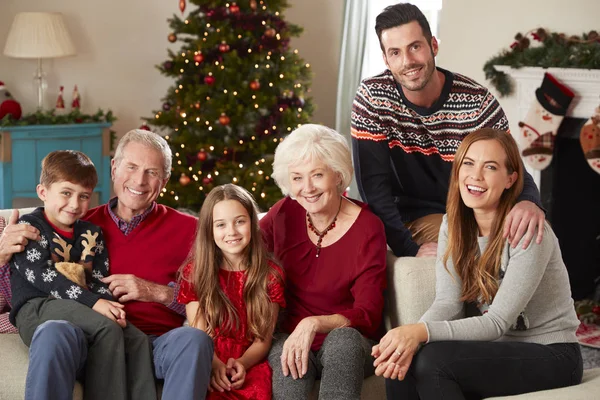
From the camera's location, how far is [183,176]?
221 inches

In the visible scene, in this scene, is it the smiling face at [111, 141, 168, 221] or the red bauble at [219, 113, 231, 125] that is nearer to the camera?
the smiling face at [111, 141, 168, 221]

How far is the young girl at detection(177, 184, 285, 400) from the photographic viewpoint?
8.91ft

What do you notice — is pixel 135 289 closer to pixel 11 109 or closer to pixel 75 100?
pixel 11 109

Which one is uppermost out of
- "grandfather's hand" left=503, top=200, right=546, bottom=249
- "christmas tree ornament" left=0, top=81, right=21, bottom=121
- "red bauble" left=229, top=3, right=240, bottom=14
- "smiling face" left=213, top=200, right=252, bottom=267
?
"red bauble" left=229, top=3, right=240, bottom=14

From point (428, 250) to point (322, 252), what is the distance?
0.39 meters

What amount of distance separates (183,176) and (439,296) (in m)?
3.20

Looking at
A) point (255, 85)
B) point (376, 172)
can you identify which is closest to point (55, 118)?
point (255, 85)

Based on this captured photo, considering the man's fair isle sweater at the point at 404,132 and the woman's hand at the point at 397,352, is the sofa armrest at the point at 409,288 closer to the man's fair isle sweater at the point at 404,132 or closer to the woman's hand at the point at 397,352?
the man's fair isle sweater at the point at 404,132

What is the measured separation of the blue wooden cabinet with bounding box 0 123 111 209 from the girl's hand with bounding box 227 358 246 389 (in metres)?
3.72

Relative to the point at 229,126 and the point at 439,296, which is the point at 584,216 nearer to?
the point at 229,126

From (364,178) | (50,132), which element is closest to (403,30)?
(364,178)

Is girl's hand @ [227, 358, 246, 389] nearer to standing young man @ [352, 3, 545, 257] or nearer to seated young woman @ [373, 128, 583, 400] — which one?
seated young woman @ [373, 128, 583, 400]

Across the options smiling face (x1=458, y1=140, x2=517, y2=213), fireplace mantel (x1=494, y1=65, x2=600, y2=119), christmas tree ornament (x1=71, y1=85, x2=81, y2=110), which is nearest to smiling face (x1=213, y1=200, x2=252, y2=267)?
smiling face (x1=458, y1=140, x2=517, y2=213)

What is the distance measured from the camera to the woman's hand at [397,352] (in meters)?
2.37
